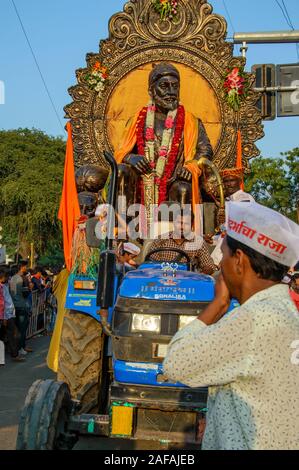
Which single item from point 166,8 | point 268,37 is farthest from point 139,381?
point 268,37

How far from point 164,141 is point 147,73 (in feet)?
4.65

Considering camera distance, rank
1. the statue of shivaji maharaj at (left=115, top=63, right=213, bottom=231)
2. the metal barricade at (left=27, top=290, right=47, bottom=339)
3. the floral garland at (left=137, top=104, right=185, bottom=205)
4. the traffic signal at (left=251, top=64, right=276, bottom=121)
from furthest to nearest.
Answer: the metal barricade at (left=27, top=290, right=47, bottom=339), the traffic signal at (left=251, top=64, right=276, bottom=121), the floral garland at (left=137, top=104, right=185, bottom=205), the statue of shivaji maharaj at (left=115, top=63, right=213, bottom=231)

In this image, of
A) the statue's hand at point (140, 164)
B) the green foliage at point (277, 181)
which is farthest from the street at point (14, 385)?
Answer: the green foliage at point (277, 181)

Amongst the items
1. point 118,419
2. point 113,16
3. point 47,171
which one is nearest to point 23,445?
point 118,419

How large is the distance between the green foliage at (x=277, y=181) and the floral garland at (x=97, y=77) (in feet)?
88.2

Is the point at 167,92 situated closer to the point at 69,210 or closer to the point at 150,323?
the point at 69,210

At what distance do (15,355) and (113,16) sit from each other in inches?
282

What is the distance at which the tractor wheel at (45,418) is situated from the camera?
4.33m

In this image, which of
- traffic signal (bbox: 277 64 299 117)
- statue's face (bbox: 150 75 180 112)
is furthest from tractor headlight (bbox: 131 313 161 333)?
traffic signal (bbox: 277 64 299 117)

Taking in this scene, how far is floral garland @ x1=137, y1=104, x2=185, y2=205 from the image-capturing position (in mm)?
6965

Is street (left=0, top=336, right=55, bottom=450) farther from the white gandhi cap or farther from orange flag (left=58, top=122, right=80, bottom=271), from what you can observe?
the white gandhi cap

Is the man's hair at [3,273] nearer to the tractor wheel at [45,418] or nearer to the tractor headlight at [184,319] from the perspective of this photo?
the tractor wheel at [45,418]

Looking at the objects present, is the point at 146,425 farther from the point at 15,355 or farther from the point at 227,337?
the point at 15,355

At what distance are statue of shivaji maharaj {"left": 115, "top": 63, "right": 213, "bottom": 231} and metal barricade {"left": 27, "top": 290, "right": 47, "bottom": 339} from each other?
10.1 m
